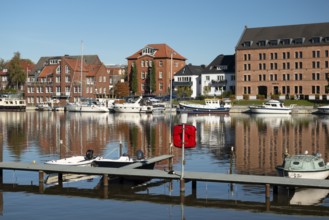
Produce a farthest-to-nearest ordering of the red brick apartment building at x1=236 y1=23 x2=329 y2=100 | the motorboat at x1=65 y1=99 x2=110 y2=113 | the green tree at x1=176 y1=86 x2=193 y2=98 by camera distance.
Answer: the green tree at x1=176 y1=86 x2=193 y2=98
the motorboat at x1=65 y1=99 x2=110 y2=113
the red brick apartment building at x1=236 y1=23 x2=329 y2=100

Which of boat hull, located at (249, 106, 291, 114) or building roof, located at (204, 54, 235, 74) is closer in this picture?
boat hull, located at (249, 106, 291, 114)

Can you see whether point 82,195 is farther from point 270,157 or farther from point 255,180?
point 270,157

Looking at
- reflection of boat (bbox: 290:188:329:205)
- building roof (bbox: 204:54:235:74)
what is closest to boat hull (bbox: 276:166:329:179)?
reflection of boat (bbox: 290:188:329:205)

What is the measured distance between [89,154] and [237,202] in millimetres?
12013

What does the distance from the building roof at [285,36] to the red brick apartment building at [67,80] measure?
44.3 m

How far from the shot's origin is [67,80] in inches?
6383

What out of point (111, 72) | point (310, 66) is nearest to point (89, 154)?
point (310, 66)

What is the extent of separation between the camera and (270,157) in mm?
45594

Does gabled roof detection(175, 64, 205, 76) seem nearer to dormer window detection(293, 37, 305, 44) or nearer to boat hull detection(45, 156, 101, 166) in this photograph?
dormer window detection(293, 37, 305, 44)

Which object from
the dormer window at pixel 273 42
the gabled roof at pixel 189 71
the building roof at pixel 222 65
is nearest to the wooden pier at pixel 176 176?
the dormer window at pixel 273 42

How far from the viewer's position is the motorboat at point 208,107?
129375 millimetres

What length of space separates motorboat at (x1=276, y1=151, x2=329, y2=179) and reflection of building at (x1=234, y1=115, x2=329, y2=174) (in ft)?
20.5

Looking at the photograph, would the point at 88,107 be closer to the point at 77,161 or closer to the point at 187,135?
the point at 77,161

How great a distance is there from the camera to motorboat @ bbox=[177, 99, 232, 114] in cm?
12938
